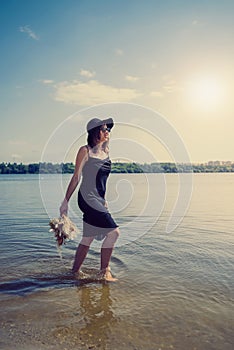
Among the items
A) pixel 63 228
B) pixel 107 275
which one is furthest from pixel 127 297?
pixel 63 228

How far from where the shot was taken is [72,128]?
6355 mm

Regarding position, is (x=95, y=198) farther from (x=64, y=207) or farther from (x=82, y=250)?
(x=82, y=250)

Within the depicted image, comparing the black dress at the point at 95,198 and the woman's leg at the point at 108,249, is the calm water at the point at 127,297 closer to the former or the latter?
the woman's leg at the point at 108,249

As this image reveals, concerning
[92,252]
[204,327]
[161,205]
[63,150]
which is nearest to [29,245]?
[92,252]

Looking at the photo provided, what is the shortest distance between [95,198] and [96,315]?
190cm

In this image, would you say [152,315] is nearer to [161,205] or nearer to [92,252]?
[92,252]

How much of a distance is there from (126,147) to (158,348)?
3757 millimetres

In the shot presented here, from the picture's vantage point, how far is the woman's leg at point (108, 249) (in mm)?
5785

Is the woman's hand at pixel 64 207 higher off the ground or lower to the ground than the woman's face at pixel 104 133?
lower

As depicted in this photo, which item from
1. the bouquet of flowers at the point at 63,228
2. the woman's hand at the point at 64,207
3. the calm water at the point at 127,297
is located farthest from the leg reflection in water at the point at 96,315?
the woman's hand at the point at 64,207

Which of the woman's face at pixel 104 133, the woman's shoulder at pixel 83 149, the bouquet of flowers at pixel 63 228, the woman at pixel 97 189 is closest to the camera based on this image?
the woman's shoulder at pixel 83 149

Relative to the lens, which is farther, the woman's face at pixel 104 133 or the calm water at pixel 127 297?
the woman's face at pixel 104 133

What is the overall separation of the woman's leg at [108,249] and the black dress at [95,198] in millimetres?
86

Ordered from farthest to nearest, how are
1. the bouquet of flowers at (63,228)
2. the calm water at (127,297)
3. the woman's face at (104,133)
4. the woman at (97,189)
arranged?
the bouquet of flowers at (63,228)
the woman's face at (104,133)
the woman at (97,189)
the calm water at (127,297)
